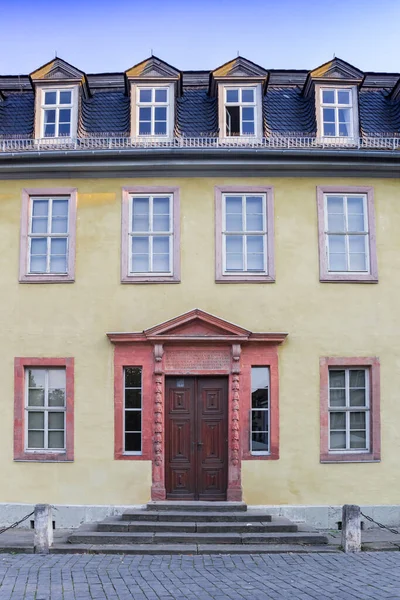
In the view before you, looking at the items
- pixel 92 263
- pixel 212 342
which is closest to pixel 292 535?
pixel 212 342

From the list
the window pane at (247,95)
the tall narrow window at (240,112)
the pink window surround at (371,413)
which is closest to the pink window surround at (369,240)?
the pink window surround at (371,413)

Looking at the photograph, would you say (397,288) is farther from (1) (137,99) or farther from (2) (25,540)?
(2) (25,540)

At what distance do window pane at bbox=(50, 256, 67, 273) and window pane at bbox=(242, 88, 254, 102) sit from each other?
493 cm

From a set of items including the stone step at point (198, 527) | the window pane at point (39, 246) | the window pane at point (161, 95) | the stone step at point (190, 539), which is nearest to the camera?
the stone step at point (190, 539)

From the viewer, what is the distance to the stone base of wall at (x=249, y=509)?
14547 mm

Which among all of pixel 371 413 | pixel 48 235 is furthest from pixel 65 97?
pixel 371 413

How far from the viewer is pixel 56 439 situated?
49.3 feet

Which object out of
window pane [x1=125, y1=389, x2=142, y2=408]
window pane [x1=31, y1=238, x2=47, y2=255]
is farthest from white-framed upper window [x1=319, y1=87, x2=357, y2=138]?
window pane [x1=125, y1=389, x2=142, y2=408]

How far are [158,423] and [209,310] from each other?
7.83ft

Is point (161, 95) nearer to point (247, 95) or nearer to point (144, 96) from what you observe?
point (144, 96)

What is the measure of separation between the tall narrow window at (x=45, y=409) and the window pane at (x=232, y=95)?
646 cm

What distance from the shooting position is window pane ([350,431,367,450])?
15.0 meters

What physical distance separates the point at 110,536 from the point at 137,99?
8545mm

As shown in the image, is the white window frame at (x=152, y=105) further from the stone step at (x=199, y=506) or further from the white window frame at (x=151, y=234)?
the stone step at (x=199, y=506)
